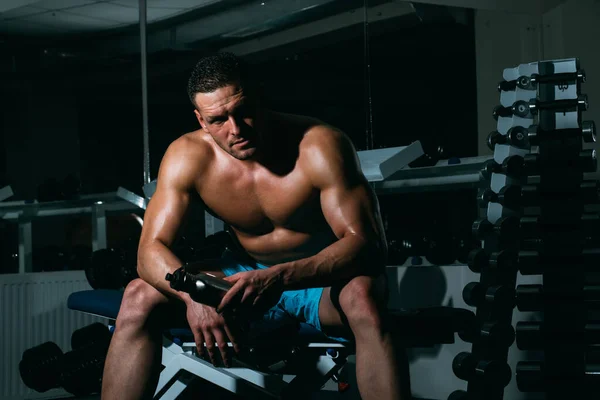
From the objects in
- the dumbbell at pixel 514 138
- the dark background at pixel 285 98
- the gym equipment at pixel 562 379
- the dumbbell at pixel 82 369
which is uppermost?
the dark background at pixel 285 98

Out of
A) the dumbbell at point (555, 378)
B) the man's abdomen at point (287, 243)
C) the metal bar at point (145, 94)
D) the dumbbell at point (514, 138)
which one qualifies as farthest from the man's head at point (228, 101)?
the metal bar at point (145, 94)

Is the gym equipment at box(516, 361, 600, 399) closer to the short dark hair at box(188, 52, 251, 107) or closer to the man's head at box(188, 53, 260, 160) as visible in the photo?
the man's head at box(188, 53, 260, 160)

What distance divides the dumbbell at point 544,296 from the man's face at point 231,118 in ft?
3.37

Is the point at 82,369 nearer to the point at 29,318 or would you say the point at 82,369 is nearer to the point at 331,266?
the point at 29,318

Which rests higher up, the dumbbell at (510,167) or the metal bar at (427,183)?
the dumbbell at (510,167)

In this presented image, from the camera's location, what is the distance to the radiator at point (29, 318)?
3287 millimetres

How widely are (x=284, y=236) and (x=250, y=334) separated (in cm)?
33

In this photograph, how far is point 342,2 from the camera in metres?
5.49

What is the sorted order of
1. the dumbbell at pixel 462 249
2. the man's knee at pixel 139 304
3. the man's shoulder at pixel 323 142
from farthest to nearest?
the dumbbell at pixel 462 249
the man's shoulder at pixel 323 142
the man's knee at pixel 139 304

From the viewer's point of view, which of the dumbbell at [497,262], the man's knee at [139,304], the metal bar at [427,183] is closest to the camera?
the man's knee at [139,304]

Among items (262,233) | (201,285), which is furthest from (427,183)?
(201,285)

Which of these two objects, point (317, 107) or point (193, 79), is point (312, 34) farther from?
point (193, 79)

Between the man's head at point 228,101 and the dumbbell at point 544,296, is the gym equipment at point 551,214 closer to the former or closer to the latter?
the dumbbell at point 544,296

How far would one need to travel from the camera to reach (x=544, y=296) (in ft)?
7.45
